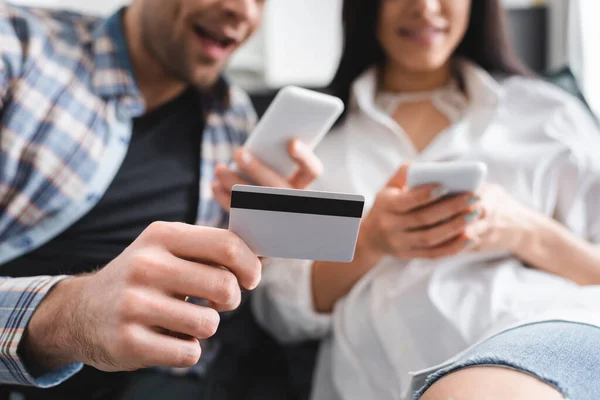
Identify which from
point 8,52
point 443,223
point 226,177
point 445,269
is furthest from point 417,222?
point 8,52

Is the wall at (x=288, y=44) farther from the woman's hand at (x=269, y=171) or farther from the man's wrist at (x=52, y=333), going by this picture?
the man's wrist at (x=52, y=333)

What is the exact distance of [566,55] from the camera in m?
1.08

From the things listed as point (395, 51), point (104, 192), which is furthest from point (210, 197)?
point (395, 51)

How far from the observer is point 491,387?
0.37m

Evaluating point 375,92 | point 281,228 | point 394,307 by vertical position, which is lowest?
point 394,307

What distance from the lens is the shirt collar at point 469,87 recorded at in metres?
0.78

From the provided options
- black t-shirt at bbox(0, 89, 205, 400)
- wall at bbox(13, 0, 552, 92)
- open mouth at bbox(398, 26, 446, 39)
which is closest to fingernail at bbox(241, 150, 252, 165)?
black t-shirt at bbox(0, 89, 205, 400)

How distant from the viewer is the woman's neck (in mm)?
867

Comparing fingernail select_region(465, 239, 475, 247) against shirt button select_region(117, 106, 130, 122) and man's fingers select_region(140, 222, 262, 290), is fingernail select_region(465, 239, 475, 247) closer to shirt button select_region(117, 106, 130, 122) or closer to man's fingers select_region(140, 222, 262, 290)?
man's fingers select_region(140, 222, 262, 290)

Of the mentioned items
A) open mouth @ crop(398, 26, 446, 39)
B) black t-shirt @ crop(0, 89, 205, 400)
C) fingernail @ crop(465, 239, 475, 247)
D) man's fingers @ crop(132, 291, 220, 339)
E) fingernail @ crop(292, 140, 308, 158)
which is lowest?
black t-shirt @ crop(0, 89, 205, 400)

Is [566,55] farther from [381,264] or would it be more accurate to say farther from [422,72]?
[381,264]

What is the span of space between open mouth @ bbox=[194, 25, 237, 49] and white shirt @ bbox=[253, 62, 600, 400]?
25cm

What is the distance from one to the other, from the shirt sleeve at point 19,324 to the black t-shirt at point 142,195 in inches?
9.3

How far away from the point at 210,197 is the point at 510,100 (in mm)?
547
